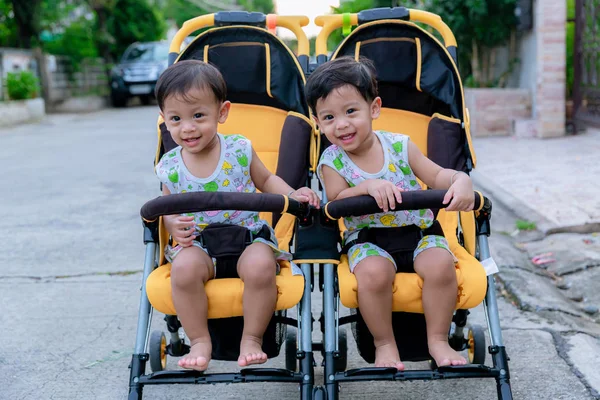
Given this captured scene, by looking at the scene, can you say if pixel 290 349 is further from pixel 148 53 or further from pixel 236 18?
pixel 148 53

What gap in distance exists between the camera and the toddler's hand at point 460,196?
2.57 meters

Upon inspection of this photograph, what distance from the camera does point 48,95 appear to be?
62.3 ft

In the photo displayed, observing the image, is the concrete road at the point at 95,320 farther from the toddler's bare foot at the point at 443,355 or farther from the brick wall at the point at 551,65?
the brick wall at the point at 551,65

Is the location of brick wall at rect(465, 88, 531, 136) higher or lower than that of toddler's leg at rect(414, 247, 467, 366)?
lower

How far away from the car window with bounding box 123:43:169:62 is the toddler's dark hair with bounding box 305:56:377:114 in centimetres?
1747

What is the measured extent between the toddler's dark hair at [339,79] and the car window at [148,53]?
17468 millimetres

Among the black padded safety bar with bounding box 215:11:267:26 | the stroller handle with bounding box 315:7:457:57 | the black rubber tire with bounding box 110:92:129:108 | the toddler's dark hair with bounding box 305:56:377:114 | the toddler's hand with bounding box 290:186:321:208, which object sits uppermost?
the black padded safety bar with bounding box 215:11:267:26

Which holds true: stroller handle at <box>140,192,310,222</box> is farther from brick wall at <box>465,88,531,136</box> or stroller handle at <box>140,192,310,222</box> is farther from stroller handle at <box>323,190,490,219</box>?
brick wall at <box>465,88,531,136</box>

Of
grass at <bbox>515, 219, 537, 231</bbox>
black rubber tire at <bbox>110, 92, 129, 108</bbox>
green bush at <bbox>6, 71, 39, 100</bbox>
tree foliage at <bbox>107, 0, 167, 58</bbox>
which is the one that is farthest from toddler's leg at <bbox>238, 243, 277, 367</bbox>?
tree foliage at <bbox>107, 0, 167, 58</bbox>

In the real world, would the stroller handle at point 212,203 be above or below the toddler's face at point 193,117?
below

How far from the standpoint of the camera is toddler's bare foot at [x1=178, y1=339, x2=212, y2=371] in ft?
8.40

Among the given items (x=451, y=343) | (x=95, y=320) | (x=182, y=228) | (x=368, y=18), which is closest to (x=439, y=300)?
(x=451, y=343)

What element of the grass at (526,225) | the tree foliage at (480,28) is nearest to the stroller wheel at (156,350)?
the grass at (526,225)

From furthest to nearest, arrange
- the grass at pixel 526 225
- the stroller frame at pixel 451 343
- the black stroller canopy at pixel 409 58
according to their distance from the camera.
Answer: the grass at pixel 526 225 → the black stroller canopy at pixel 409 58 → the stroller frame at pixel 451 343
